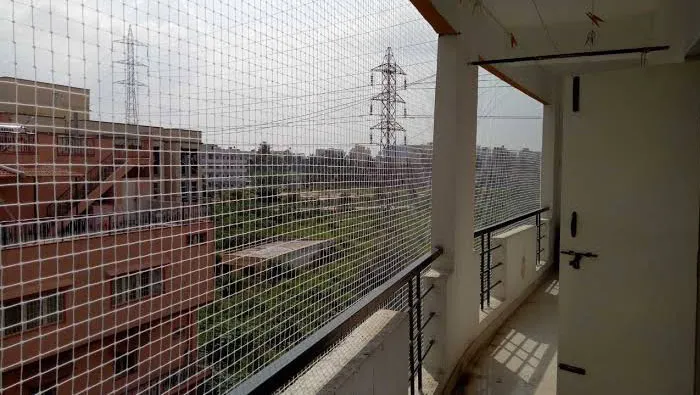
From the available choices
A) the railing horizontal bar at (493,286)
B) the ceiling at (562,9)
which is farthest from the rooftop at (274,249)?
the ceiling at (562,9)

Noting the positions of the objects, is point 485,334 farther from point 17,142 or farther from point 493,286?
point 17,142

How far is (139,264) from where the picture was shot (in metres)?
0.99

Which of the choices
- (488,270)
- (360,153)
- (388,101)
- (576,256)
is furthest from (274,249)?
(488,270)

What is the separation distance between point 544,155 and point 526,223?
1.17 metres

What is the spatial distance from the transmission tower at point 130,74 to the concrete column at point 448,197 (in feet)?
6.64

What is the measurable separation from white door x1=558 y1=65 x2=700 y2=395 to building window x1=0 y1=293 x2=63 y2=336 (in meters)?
2.34

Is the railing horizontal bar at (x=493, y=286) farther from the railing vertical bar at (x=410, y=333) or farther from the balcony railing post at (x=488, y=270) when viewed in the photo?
the railing vertical bar at (x=410, y=333)

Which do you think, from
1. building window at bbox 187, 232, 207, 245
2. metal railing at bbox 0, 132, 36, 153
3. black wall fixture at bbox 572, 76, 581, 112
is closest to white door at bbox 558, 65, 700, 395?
black wall fixture at bbox 572, 76, 581, 112

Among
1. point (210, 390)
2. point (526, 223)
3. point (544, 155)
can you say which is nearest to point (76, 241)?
point (210, 390)

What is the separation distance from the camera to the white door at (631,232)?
7.05ft

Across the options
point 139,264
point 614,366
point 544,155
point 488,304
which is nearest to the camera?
point 139,264

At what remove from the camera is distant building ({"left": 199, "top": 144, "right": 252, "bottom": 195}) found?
3.80ft

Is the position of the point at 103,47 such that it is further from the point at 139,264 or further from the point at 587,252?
the point at 587,252

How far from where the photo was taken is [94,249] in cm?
89
